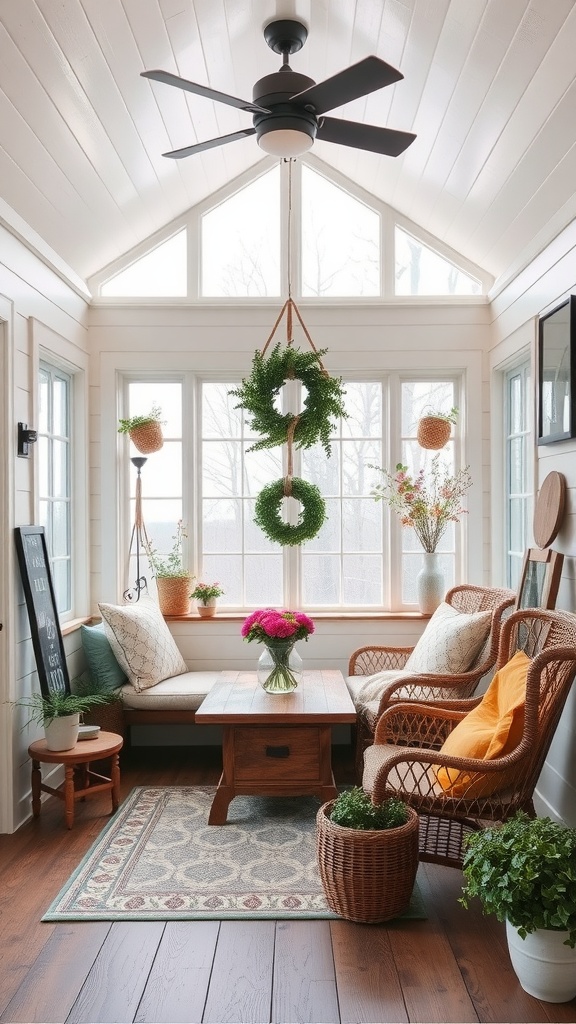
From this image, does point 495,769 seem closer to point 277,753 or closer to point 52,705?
point 277,753

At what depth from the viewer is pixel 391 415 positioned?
5.04m

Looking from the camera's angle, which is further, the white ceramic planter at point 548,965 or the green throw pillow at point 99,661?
the green throw pillow at point 99,661

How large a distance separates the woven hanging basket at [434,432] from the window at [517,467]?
36 centimetres

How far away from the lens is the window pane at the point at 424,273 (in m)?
4.99

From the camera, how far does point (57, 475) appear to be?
15.0 ft

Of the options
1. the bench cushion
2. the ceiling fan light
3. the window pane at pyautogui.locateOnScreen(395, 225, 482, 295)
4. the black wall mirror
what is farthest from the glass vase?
the window pane at pyautogui.locateOnScreen(395, 225, 482, 295)

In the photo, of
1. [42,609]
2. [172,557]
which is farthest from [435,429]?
[42,609]

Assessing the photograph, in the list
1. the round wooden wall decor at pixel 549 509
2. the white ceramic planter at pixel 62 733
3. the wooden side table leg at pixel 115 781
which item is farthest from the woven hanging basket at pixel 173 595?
the round wooden wall decor at pixel 549 509

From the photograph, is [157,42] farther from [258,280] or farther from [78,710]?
[78,710]

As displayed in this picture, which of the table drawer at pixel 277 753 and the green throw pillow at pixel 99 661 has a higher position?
the green throw pillow at pixel 99 661

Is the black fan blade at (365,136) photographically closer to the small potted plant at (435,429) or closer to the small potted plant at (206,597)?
the small potted plant at (435,429)

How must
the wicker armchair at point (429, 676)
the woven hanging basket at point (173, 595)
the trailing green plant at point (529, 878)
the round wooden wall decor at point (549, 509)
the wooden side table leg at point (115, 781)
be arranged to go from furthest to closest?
the woven hanging basket at point (173, 595), the wooden side table leg at point (115, 781), the wicker armchair at point (429, 676), the round wooden wall decor at point (549, 509), the trailing green plant at point (529, 878)

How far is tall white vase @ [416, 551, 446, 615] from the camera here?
483cm

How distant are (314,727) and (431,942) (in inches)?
45.2
